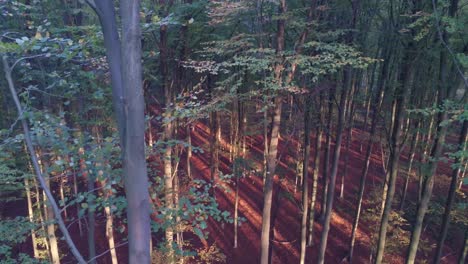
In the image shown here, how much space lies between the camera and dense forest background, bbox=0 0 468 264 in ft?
11.0

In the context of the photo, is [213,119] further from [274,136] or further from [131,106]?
[131,106]

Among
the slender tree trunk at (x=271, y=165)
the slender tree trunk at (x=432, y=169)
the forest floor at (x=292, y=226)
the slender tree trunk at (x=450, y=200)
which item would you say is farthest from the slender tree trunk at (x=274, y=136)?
the slender tree trunk at (x=450, y=200)

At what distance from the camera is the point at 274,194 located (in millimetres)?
17266

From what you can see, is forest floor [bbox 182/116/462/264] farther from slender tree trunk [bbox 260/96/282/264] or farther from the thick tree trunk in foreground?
the thick tree trunk in foreground

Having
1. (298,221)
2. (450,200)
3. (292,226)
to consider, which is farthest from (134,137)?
(298,221)

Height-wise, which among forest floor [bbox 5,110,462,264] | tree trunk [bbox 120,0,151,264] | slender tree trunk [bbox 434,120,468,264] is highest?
tree trunk [bbox 120,0,151,264]

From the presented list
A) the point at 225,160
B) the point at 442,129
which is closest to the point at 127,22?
the point at 442,129

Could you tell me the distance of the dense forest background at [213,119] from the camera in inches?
132

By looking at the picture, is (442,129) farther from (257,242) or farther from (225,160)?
(225,160)

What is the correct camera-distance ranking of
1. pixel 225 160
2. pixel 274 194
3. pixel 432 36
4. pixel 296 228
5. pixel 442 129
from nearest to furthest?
pixel 442 129
pixel 432 36
pixel 296 228
pixel 274 194
pixel 225 160

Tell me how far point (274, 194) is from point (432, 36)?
1120cm

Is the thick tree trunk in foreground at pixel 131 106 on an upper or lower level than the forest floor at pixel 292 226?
upper

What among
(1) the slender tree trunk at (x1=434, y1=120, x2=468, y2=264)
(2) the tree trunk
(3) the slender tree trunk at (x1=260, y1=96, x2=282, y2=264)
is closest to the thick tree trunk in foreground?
(2) the tree trunk

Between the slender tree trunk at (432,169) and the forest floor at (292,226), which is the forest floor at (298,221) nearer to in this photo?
the forest floor at (292,226)
